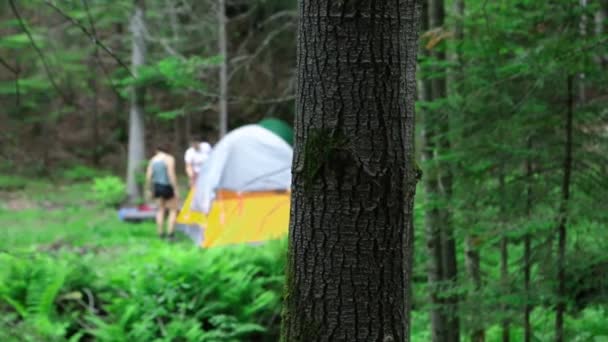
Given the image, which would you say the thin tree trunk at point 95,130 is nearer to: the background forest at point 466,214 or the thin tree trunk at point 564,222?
the background forest at point 466,214

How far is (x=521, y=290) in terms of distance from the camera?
14.8 ft

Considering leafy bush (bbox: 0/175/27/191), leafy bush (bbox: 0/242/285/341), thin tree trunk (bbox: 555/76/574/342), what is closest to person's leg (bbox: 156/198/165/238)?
leafy bush (bbox: 0/242/285/341)

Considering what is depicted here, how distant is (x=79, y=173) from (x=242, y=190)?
1824 cm

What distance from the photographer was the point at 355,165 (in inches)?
83.3

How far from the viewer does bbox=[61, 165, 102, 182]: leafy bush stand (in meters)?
28.3

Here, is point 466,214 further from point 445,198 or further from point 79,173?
point 79,173

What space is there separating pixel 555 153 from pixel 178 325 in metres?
4.31

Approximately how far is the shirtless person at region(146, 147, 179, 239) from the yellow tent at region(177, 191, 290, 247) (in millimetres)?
1438

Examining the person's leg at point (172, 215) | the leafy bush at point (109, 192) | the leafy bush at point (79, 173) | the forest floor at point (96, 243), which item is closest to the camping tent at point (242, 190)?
the forest floor at point (96, 243)

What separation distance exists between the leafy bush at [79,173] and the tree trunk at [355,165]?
2732cm

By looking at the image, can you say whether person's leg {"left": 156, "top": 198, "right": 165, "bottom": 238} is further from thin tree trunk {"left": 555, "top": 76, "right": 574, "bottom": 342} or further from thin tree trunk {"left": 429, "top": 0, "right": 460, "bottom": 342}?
thin tree trunk {"left": 555, "top": 76, "right": 574, "bottom": 342}

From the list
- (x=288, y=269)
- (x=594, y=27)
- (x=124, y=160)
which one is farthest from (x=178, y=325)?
(x=124, y=160)

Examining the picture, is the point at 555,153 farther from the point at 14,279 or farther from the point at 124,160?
the point at 124,160

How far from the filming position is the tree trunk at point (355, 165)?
6.86 feet
